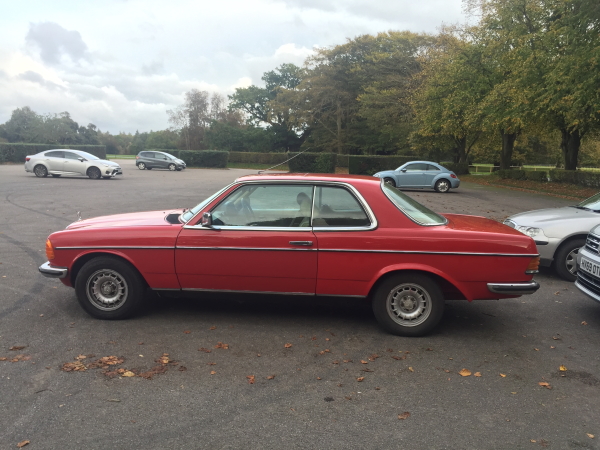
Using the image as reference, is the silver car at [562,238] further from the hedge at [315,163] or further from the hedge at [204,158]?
the hedge at [204,158]

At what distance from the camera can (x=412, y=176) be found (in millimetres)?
23219

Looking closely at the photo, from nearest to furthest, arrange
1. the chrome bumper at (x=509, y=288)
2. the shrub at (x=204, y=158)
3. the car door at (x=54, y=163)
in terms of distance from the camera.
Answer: the chrome bumper at (x=509, y=288)
the car door at (x=54, y=163)
the shrub at (x=204, y=158)

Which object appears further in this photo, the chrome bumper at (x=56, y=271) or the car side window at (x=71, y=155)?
the car side window at (x=71, y=155)

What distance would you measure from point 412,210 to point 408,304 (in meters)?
0.99

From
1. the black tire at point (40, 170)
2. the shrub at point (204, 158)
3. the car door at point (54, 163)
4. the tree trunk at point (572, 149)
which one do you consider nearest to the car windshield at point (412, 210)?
the car door at point (54, 163)

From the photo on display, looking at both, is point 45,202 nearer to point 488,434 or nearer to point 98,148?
point 488,434

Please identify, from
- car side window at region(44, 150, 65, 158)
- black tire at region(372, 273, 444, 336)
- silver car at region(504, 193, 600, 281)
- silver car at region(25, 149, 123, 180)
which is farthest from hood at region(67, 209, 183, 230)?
car side window at region(44, 150, 65, 158)

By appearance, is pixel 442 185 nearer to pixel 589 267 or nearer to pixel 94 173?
pixel 94 173

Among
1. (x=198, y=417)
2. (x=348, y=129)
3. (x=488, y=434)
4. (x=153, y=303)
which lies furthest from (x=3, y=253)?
(x=348, y=129)

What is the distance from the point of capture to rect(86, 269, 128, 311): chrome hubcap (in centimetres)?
512

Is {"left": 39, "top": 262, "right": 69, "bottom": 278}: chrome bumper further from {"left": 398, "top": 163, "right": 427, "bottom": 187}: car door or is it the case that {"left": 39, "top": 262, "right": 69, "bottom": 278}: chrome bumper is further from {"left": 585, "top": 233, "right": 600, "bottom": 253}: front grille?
{"left": 398, "top": 163, "right": 427, "bottom": 187}: car door

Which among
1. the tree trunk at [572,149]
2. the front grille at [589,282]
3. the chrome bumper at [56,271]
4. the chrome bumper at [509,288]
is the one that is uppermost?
the tree trunk at [572,149]

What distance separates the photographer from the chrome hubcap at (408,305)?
4.77m

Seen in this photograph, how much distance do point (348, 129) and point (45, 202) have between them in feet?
152
